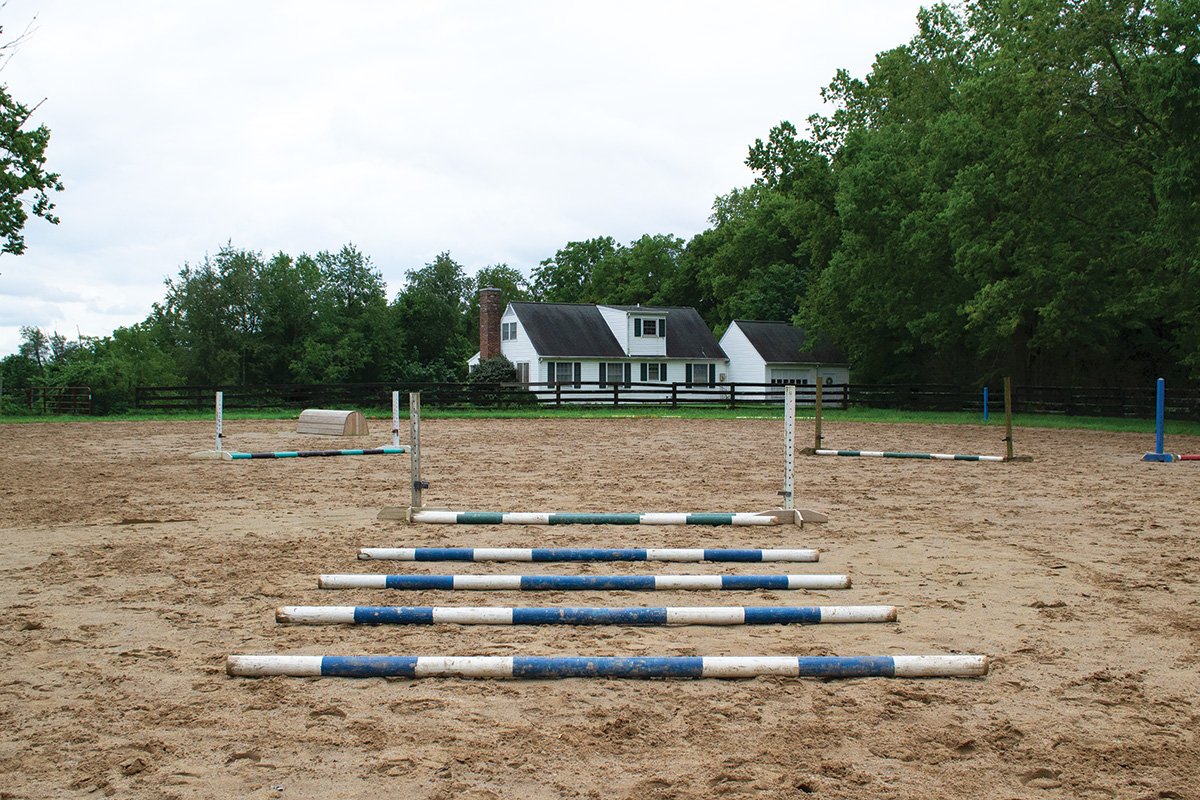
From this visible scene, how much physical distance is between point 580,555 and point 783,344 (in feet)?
136

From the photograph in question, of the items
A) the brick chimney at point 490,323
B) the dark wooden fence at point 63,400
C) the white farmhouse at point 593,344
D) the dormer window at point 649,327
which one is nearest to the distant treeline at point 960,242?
the dark wooden fence at point 63,400

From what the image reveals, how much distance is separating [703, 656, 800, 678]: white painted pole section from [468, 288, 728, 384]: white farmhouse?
120 feet

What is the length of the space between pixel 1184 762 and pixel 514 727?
8.92ft

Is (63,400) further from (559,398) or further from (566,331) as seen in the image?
(566,331)

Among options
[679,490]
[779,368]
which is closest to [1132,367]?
[779,368]

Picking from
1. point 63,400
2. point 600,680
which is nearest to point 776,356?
point 63,400

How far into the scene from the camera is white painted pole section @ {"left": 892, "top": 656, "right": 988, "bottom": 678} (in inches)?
162

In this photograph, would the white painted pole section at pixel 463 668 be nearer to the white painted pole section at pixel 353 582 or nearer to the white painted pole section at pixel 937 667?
the white painted pole section at pixel 353 582

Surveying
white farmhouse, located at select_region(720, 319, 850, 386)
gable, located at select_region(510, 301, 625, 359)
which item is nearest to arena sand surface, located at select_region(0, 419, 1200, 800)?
gable, located at select_region(510, 301, 625, 359)

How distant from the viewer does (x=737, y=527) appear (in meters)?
8.55

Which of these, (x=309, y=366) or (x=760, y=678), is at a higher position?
(x=309, y=366)

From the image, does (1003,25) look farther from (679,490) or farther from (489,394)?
(679,490)

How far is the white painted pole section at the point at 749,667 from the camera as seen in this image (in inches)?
161

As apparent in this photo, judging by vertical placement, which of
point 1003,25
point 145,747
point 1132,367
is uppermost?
point 1003,25
